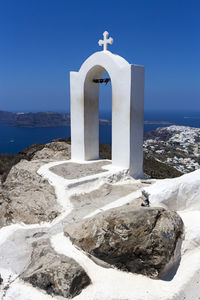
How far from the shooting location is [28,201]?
8.15 m

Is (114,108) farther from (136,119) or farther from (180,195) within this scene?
(180,195)

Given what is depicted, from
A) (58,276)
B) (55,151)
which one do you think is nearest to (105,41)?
(55,151)

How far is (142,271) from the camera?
517 centimetres

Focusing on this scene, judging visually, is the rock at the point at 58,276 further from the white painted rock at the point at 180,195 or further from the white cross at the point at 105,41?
the white cross at the point at 105,41

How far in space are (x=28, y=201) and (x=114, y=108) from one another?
4.84m

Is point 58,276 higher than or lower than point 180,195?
lower

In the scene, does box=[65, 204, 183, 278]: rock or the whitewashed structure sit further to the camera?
the whitewashed structure

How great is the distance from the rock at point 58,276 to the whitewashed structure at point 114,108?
575 cm

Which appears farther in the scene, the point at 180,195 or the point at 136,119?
the point at 136,119

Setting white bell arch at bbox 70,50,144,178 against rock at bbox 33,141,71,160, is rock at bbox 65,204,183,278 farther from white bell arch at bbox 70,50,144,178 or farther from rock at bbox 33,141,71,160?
rock at bbox 33,141,71,160

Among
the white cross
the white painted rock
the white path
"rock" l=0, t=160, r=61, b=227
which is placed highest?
the white cross

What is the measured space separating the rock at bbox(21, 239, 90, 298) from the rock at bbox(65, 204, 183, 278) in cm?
49

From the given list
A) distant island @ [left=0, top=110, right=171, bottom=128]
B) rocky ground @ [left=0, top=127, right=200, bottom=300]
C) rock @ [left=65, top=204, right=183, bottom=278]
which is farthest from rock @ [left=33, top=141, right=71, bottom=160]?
distant island @ [left=0, top=110, right=171, bottom=128]

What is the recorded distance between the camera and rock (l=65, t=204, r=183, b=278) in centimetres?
514
